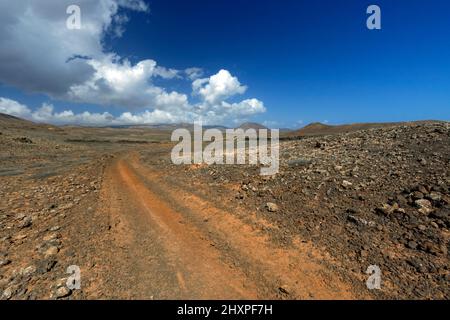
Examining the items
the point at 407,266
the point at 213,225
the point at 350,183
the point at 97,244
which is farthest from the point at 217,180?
the point at 407,266

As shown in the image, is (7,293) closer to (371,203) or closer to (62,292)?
(62,292)

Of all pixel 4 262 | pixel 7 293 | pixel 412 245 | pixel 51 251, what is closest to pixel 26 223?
pixel 4 262

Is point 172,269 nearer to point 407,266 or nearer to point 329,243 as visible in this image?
point 329,243

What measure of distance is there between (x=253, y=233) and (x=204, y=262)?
2.11 m

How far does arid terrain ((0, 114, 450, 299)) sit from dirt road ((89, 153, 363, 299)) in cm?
3

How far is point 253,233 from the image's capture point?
7.58m

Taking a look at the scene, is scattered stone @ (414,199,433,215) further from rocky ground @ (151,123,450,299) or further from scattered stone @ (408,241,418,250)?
scattered stone @ (408,241,418,250)

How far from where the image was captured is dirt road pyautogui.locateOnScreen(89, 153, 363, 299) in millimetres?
4969

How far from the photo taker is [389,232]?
6672 mm

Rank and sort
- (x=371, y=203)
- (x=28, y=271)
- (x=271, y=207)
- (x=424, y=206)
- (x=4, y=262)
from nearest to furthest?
(x=28, y=271) → (x=4, y=262) → (x=424, y=206) → (x=371, y=203) → (x=271, y=207)

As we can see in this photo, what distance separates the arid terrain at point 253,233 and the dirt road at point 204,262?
0.09ft

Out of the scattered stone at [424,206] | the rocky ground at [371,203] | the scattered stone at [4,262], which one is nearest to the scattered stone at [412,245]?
the rocky ground at [371,203]
